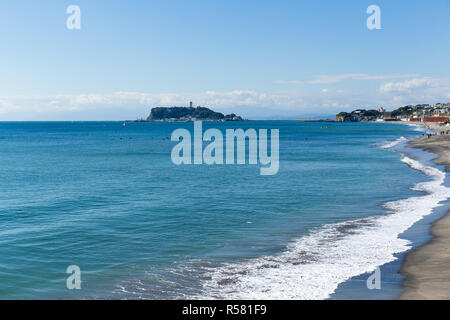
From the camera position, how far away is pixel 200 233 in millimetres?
20812

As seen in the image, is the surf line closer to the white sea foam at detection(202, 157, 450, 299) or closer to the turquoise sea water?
the turquoise sea water

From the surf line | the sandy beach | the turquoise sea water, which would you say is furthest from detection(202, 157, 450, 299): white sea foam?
the surf line

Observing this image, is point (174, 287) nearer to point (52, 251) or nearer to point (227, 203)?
point (52, 251)

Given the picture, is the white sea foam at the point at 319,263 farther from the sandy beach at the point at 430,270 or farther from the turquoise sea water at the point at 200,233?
the sandy beach at the point at 430,270

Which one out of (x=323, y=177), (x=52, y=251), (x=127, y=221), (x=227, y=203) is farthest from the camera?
(x=323, y=177)

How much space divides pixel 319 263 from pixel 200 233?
668cm

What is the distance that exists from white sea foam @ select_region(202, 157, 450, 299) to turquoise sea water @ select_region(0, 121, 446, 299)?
45 millimetres

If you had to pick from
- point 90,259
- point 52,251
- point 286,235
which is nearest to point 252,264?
point 286,235

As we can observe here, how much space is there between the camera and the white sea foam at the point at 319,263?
531 inches

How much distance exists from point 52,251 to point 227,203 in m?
12.8

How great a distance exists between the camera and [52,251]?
18.1 m

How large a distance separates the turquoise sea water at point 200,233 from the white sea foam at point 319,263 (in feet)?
0.15

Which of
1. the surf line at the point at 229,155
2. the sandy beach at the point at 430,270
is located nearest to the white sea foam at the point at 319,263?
the sandy beach at the point at 430,270

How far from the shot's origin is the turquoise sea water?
1438 cm
